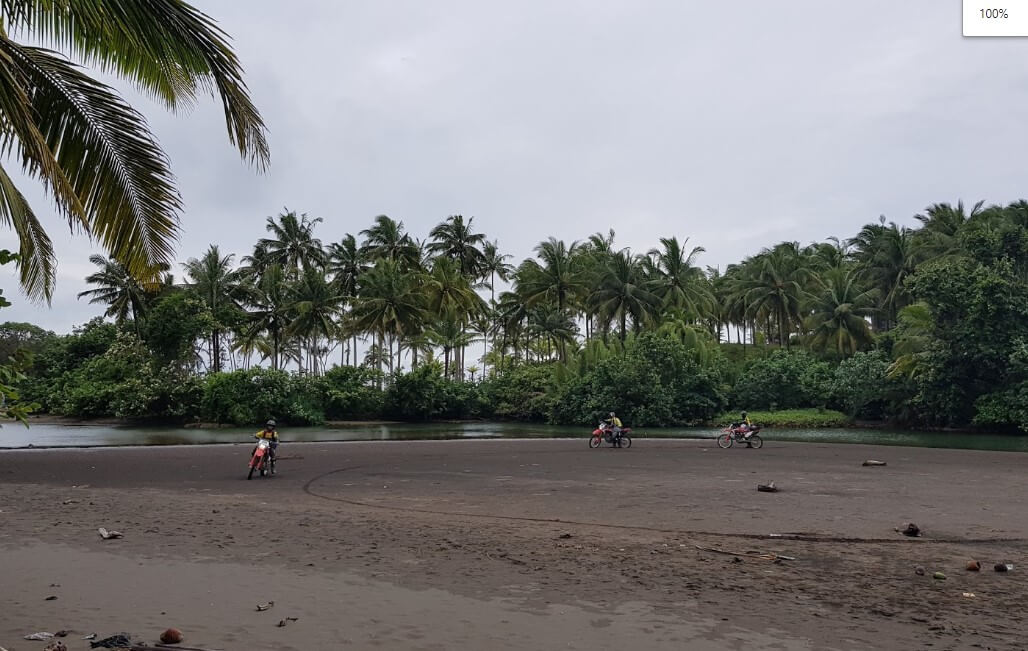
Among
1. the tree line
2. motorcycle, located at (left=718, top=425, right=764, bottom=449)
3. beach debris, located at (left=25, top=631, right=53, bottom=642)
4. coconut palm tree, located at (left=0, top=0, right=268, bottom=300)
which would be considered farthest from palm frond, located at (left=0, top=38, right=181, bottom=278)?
the tree line

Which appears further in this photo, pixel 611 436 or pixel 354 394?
pixel 354 394

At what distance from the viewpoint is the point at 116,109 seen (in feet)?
20.4

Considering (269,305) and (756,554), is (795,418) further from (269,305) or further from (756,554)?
(756,554)

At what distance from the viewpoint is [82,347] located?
6025cm

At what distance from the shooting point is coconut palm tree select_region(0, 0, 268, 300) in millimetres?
5348

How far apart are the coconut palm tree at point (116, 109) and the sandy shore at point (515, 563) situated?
106 inches

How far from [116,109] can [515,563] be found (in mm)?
5251

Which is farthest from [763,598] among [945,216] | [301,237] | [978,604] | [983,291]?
[301,237]

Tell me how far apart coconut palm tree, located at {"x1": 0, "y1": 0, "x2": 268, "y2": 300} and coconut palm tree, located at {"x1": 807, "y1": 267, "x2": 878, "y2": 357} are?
58064 millimetres

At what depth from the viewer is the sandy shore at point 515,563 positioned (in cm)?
548

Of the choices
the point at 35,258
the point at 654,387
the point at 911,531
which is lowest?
the point at 911,531

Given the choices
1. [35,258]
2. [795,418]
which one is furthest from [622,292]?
Result: [35,258]

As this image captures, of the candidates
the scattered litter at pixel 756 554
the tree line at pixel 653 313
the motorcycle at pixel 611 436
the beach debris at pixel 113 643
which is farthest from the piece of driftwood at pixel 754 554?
the tree line at pixel 653 313

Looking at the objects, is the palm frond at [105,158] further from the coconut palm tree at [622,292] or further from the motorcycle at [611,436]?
the coconut palm tree at [622,292]
